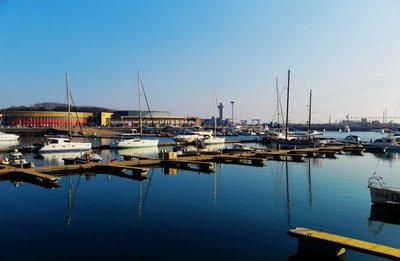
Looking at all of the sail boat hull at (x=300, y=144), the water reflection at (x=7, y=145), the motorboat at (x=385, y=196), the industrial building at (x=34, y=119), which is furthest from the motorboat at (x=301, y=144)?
the industrial building at (x=34, y=119)

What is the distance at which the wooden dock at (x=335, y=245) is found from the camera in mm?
14102

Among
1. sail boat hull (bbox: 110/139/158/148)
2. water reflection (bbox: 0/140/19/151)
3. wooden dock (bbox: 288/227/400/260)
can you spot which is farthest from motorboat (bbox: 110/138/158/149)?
wooden dock (bbox: 288/227/400/260)

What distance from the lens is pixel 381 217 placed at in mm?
22953

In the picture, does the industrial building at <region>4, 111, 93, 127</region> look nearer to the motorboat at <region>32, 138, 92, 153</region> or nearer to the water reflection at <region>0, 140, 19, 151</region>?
the water reflection at <region>0, 140, 19, 151</region>

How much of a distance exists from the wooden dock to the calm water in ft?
2.99

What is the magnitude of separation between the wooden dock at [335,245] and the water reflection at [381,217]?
541cm

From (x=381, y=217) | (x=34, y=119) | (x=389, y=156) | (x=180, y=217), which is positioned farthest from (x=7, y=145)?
(x=34, y=119)

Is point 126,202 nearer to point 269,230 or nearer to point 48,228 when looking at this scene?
point 48,228

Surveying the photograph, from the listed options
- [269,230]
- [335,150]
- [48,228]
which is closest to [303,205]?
[269,230]

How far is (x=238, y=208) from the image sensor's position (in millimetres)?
24609

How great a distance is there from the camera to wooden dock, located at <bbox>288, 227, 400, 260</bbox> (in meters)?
14.1

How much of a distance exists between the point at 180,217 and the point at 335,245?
9.71 metres

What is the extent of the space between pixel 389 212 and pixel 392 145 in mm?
61092

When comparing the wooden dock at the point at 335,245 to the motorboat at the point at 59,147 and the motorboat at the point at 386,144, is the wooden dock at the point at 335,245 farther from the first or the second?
the motorboat at the point at 386,144
